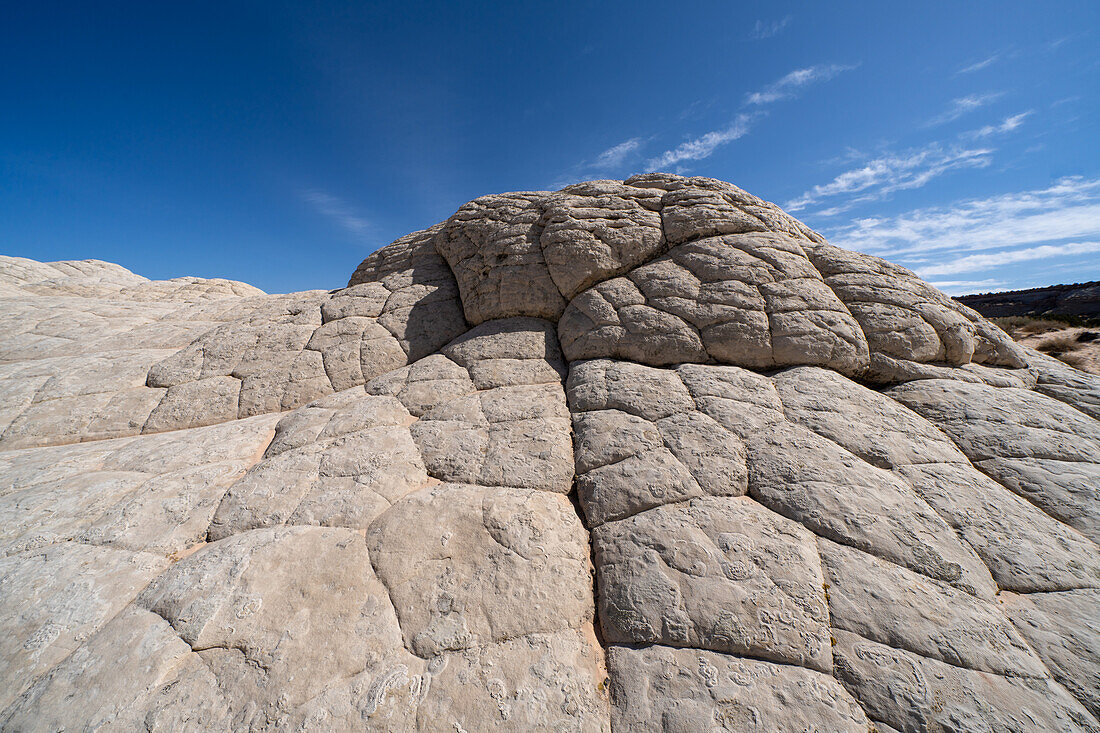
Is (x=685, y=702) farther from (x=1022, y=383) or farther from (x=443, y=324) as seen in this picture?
(x=1022, y=383)

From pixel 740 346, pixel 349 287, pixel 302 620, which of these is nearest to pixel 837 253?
pixel 740 346

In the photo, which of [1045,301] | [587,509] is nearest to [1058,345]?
[587,509]

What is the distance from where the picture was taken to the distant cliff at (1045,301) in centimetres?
1984

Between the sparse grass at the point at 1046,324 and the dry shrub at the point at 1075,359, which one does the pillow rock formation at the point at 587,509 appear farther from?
the sparse grass at the point at 1046,324

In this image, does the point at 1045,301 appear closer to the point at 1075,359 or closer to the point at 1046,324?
the point at 1046,324

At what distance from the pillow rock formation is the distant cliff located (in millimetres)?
23148

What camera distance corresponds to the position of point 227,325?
559 centimetres

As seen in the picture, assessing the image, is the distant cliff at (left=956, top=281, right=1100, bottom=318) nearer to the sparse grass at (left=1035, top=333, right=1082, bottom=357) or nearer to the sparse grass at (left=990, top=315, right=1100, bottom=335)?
the sparse grass at (left=990, top=315, right=1100, bottom=335)

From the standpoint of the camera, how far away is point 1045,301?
23094 mm

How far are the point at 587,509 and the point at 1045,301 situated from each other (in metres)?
37.5

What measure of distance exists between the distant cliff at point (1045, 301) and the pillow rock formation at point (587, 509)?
75.9ft

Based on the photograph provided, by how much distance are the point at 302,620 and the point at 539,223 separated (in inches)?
192

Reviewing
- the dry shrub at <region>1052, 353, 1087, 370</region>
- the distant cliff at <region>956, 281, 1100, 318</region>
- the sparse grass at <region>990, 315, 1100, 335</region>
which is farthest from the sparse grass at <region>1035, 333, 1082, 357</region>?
the distant cliff at <region>956, 281, 1100, 318</region>

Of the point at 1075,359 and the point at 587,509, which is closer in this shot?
the point at 587,509
